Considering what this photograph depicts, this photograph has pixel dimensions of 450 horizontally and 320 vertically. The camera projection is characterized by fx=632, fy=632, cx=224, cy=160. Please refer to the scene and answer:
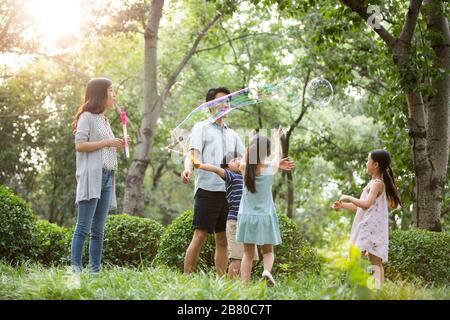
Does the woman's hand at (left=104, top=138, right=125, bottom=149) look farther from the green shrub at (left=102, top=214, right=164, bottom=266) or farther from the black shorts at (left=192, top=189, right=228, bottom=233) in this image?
the green shrub at (left=102, top=214, right=164, bottom=266)

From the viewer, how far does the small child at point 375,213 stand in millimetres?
5875

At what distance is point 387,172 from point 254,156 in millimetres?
1425

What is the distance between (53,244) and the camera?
888cm

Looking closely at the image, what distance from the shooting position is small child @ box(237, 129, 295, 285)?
18.1 feet

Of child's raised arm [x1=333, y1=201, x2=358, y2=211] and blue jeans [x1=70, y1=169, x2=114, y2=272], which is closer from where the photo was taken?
blue jeans [x1=70, y1=169, x2=114, y2=272]

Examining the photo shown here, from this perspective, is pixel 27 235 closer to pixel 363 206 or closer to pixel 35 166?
pixel 363 206

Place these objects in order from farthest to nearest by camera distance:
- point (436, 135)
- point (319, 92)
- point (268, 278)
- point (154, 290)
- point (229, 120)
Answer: point (229, 120) → point (436, 135) → point (319, 92) → point (268, 278) → point (154, 290)

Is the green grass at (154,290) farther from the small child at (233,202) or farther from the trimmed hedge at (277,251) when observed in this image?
the trimmed hedge at (277,251)

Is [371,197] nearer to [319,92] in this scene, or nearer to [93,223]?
[319,92]

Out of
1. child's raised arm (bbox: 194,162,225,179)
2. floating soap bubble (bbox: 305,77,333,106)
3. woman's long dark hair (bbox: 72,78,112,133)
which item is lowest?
child's raised arm (bbox: 194,162,225,179)

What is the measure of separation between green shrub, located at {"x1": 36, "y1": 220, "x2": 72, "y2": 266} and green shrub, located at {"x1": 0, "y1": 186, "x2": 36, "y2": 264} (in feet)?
1.74

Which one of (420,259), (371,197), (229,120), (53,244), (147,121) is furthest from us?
(229,120)

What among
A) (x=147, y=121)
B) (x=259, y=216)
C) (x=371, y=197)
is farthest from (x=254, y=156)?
(x=147, y=121)

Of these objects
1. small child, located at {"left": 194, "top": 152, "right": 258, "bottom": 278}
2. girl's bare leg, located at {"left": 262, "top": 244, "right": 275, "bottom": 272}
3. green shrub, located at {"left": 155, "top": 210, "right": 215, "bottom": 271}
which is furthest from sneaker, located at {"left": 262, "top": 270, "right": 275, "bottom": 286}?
green shrub, located at {"left": 155, "top": 210, "right": 215, "bottom": 271}
